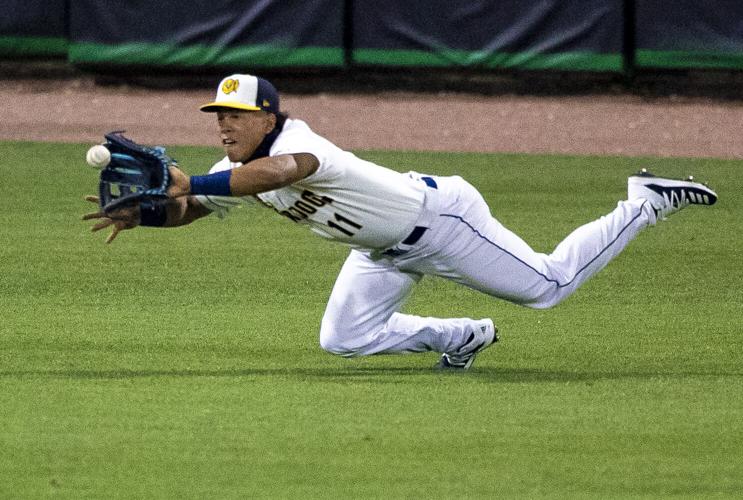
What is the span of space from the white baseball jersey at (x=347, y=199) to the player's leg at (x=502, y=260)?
197 millimetres

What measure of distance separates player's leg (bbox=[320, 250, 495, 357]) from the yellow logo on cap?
3.13 ft

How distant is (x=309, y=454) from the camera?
5.09m

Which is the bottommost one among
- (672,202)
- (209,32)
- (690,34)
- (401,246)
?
(209,32)

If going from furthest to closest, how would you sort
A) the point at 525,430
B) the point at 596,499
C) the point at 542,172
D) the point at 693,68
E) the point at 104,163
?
the point at 693,68, the point at 542,172, the point at 104,163, the point at 525,430, the point at 596,499

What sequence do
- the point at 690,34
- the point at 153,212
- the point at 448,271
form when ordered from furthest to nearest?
the point at 690,34, the point at 448,271, the point at 153,212

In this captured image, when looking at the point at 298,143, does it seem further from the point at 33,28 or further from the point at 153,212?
the point at 33,28

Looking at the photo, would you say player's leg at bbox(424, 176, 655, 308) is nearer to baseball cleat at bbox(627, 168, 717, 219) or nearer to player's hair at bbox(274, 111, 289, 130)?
baseball cleat at bbox(627, 168, 717, 219)

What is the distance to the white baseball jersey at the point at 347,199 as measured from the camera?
6.10m

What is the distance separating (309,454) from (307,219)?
4.76 feet

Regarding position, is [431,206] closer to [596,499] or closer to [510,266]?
[510,266]

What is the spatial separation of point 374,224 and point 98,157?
3.73 feet

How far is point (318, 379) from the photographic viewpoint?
6.32 metres

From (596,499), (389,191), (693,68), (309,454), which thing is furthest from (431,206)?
(693,68)

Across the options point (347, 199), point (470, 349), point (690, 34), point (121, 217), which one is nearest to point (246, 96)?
point (347, 199)
